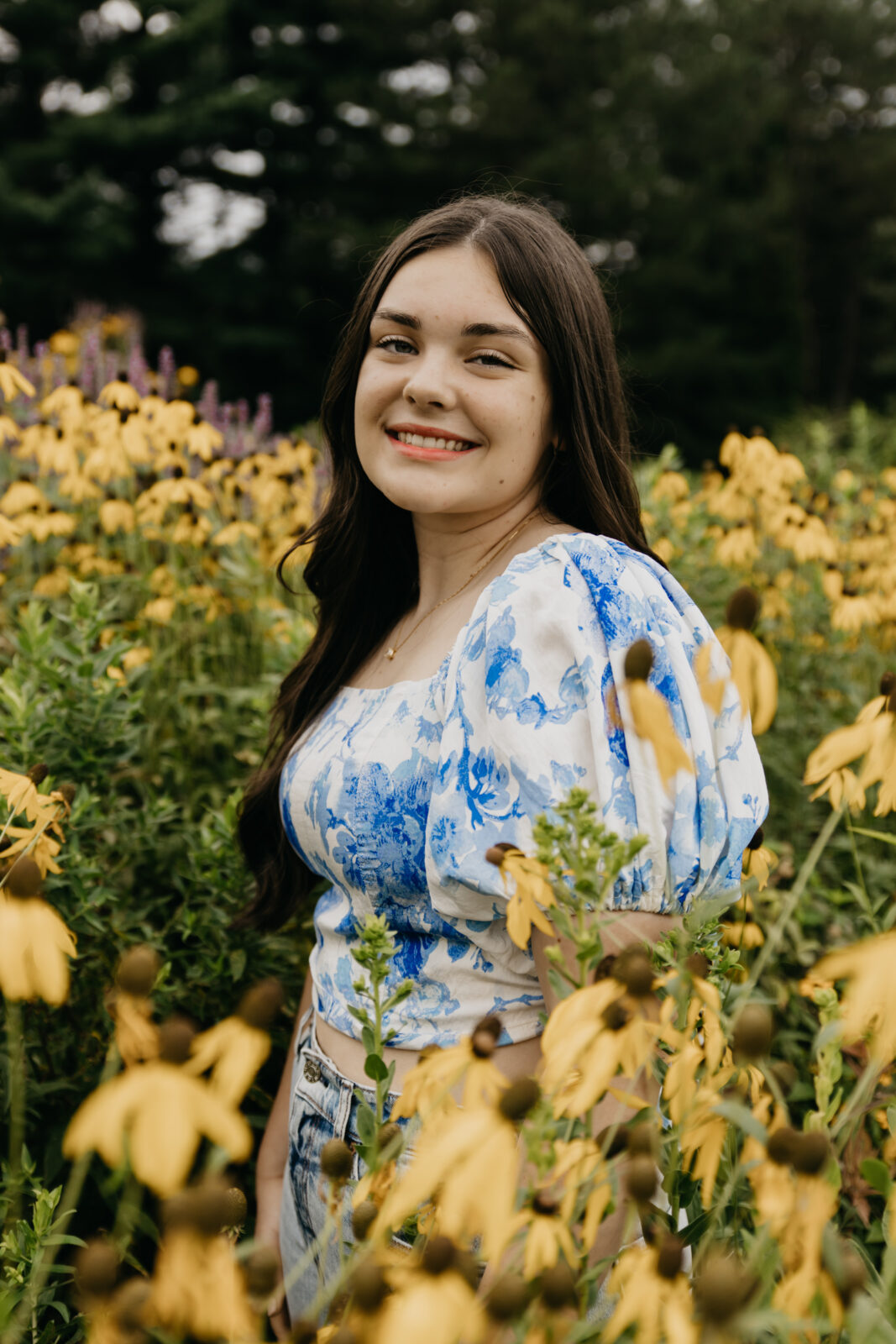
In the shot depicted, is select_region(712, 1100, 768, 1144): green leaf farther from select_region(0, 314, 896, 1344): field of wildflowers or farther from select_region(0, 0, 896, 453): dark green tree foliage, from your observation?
select_region(0, 0, 896, 453): dark green tree foliage

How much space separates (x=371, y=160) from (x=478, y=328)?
14914 mm

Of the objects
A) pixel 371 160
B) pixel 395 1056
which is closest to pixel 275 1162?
pixel 395 1056

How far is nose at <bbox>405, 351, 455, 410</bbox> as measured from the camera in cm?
147

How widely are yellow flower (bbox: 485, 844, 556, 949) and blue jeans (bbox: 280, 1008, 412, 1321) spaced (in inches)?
20.1

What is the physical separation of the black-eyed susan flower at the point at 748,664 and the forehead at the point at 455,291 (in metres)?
0.75

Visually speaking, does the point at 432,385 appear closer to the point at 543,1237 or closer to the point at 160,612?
the point at 543,1237

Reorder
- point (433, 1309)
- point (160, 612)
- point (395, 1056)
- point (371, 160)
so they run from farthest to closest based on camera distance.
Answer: point (371, 160), point (160, 612), point (395, 1056), point (433, 1309)

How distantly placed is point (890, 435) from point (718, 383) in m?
7.96

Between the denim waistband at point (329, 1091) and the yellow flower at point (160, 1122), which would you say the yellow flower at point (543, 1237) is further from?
the denim waistband at point (329, 1091)

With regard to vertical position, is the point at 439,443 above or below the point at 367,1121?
above

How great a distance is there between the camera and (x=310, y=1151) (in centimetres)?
150

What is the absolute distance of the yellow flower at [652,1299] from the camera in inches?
26.0

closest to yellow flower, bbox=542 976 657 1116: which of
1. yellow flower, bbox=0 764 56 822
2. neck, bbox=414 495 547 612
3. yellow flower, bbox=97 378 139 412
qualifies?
yellow flower, bbox=0 764 56 822

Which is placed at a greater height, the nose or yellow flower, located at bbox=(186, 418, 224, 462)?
the nose
